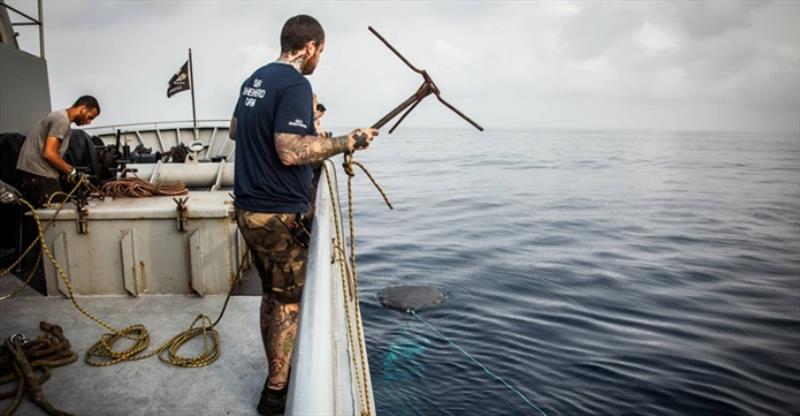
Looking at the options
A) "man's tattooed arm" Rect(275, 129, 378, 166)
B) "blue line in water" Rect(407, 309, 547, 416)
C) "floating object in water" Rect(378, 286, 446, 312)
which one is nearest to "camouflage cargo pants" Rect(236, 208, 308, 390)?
"man's tattooed arm" Rect(275, 129, 378, 166)

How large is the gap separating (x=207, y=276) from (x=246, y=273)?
1156mm

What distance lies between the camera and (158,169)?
8289 millimetres

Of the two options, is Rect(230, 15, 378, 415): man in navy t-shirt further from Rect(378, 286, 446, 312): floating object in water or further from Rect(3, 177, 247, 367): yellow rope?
→ Rect(378, 286, 446, 312): floating object in water

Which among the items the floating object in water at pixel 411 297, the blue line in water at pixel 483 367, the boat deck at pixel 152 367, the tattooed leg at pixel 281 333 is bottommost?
the blue line in water at pixel 483 367

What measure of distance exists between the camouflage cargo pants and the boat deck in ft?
1.87

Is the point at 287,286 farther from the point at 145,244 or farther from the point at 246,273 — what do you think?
the point at 246,273

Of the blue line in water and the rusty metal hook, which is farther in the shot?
the blue line in water


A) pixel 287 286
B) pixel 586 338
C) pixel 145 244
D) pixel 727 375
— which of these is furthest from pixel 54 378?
pixel 727 375

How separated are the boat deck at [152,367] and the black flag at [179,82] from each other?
15.5 meters

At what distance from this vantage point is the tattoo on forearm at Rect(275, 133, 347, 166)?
2488 mm

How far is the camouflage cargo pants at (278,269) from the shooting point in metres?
2.74

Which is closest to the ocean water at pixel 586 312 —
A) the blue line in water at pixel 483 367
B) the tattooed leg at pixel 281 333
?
the blue line in water at pixel 483 367

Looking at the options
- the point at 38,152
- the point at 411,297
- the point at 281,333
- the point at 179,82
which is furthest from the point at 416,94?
the point at 179,82

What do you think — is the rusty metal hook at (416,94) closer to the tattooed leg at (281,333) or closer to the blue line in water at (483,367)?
the tattooed leg at (281,333)
